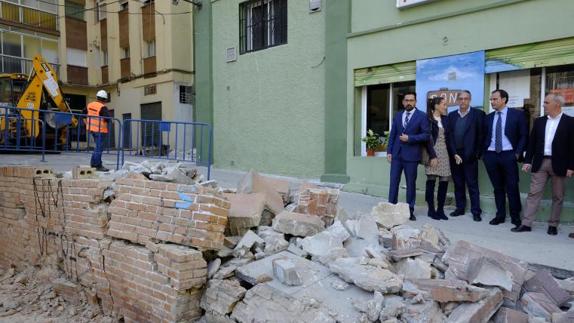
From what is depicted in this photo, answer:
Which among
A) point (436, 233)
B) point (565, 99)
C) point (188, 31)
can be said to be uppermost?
point (188, 31)

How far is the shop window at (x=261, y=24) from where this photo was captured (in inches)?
370

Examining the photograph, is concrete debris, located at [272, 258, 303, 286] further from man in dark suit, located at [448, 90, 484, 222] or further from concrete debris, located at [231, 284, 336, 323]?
man in dark suit, located at [448, 90, 484, 222]

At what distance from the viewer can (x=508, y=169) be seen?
16.8ft

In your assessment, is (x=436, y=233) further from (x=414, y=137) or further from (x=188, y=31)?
(x=188, y=31)

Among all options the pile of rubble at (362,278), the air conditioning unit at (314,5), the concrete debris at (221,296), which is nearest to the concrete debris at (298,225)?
the pile of rubble at (362,278)

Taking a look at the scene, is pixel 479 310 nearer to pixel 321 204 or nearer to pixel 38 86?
pixel 321 204

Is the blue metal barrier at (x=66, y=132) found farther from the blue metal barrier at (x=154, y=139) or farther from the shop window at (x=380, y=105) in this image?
the shop window at (x=380, y=105)

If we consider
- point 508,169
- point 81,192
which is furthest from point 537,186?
point 81,192

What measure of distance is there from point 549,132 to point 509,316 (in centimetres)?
299

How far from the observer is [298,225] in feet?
13.1

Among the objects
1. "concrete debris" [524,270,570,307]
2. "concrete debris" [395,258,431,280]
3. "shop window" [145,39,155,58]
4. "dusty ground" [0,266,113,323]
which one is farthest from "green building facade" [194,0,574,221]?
"shop window" [145,39,155,58]

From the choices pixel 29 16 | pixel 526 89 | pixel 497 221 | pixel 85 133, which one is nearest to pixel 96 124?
pixel 85 133

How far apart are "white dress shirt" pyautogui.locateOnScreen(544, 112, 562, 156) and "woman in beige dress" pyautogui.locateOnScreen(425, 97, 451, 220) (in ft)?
3.88

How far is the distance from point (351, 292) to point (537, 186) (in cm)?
324
